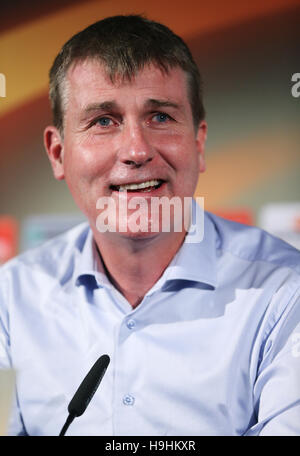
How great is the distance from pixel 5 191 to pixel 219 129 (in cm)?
71

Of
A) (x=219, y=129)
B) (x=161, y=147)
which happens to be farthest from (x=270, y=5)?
(x=161, y=147)

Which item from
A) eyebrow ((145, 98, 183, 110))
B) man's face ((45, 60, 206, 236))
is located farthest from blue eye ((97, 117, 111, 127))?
eyebrow ((145, 98, 183, 110))

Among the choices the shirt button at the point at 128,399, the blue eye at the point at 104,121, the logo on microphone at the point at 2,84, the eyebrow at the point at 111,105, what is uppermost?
the logo on microphone at the point at 2,84

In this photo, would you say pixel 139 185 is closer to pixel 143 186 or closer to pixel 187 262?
pixel 143 186

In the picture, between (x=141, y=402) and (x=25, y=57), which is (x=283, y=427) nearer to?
(x=141, y=402)

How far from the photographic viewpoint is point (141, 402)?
1149mm

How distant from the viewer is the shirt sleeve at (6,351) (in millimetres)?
1261

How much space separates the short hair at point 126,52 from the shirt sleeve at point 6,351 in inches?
19.2

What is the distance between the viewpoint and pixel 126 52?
1176mm

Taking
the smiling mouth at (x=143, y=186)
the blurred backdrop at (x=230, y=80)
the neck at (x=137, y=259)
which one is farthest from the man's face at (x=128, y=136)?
the blurred backdrop at (x=230, y=80)

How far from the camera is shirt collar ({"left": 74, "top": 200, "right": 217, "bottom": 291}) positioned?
1.22m

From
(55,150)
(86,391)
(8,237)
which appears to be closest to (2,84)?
(55,150)

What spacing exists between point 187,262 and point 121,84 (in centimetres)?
46

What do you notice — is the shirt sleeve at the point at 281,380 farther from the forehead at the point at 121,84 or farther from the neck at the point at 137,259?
the forehead at the point at 121,84
